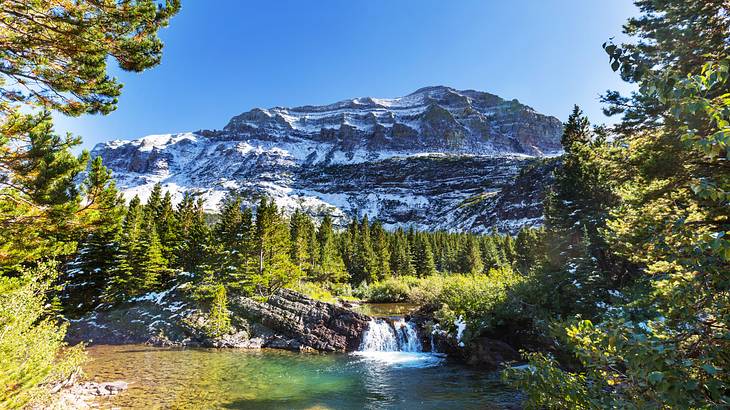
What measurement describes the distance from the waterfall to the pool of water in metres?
1.37

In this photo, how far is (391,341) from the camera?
28234mm

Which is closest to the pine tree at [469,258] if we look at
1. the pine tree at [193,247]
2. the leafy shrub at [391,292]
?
the leafy shrub at [391,292]

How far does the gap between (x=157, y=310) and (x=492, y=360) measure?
28482mm

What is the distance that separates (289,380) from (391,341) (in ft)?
36.2

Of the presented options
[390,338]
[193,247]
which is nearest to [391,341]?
[390,338]

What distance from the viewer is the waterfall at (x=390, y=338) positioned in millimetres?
27938

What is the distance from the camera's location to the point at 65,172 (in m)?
9.76

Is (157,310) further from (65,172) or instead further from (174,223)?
(65,172)

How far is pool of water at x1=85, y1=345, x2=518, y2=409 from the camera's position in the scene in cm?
1553

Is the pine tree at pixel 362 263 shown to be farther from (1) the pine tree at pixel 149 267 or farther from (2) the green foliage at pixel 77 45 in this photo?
(2) the green foliage at pixel 77 45

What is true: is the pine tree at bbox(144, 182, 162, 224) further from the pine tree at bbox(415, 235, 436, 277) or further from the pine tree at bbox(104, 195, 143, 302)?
the pine tree at bbox(415, 235, 436, 277)

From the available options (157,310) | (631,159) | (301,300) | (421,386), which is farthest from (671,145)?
(157,310)

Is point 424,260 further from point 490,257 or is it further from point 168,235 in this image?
point 168,235

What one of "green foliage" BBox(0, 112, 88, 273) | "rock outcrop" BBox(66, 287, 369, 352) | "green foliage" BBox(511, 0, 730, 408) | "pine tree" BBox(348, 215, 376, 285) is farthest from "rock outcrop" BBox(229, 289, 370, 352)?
"pine tree" BBox(348, 215, 376, 285)
